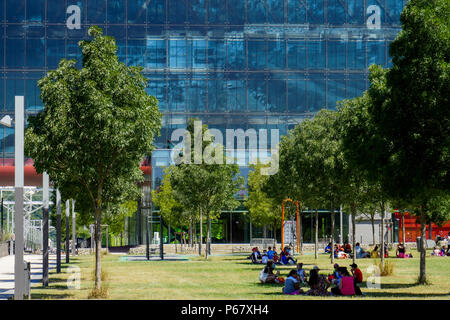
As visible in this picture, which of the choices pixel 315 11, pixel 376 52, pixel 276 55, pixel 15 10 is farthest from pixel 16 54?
pixel 376 52

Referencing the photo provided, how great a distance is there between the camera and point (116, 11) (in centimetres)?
8106

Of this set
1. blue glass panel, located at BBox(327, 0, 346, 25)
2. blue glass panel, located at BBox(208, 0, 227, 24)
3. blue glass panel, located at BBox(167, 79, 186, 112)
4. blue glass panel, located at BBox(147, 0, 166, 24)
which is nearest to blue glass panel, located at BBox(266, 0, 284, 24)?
blue glass panel, located at BBox(208, 0, 227, 24)

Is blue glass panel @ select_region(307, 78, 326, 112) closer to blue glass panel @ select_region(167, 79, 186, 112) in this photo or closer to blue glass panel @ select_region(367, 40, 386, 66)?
blue glass panel @ select_region(367, 40, 386, 66)

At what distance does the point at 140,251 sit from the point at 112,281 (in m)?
36.1

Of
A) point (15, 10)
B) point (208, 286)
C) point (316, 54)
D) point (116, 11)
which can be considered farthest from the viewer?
point (316, 54)

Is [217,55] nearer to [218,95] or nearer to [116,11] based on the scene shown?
[218,95]

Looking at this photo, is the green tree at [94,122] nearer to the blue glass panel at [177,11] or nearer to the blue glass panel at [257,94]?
the blue glass panel at [257,94]

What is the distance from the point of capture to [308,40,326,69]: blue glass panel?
270ft

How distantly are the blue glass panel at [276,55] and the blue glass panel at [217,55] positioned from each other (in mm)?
4667

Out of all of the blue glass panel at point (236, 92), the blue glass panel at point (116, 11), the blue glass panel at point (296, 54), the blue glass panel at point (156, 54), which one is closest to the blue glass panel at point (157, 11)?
the blue glass panel at point (156, 54)

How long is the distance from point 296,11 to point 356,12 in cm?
621

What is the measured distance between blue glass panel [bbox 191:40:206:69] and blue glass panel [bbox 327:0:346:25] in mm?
13147

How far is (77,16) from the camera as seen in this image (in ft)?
265
